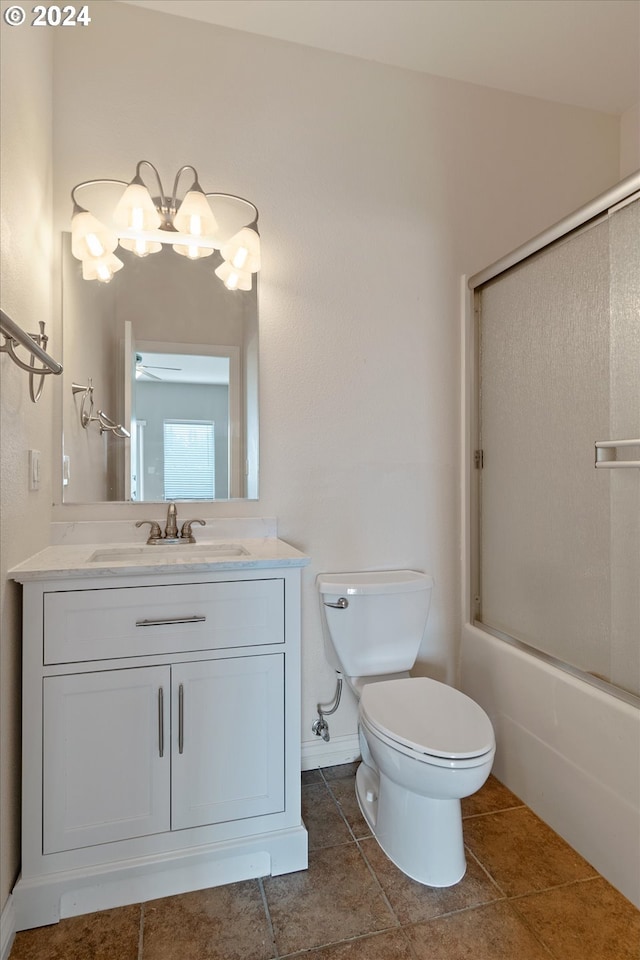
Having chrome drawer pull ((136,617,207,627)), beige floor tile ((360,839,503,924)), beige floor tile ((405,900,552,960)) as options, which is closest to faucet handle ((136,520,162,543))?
chrome drawer pull ((136,617,207,627))

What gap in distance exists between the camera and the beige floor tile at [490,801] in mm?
1698

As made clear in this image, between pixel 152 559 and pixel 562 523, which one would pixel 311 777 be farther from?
pixel 562 523

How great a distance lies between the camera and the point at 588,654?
157 centimetres

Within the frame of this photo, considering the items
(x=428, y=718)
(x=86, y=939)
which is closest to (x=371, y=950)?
(x=428, y=718)

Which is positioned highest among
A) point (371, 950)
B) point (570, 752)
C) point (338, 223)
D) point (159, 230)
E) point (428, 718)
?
point (338, 223)

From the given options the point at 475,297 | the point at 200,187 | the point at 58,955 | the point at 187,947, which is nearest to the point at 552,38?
the point at 475,297

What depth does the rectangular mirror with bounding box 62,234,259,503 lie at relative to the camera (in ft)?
5.73

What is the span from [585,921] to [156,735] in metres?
1.15

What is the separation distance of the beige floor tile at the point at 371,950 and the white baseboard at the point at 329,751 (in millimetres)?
706

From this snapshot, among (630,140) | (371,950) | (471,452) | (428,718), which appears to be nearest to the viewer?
(371,950)

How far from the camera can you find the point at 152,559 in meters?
1.41

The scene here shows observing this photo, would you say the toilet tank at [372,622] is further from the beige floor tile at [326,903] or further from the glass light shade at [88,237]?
the glass light shade at [88,237]

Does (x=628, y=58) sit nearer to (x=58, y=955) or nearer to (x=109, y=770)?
(x=109, y=770)

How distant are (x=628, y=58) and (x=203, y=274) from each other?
1869 mm
